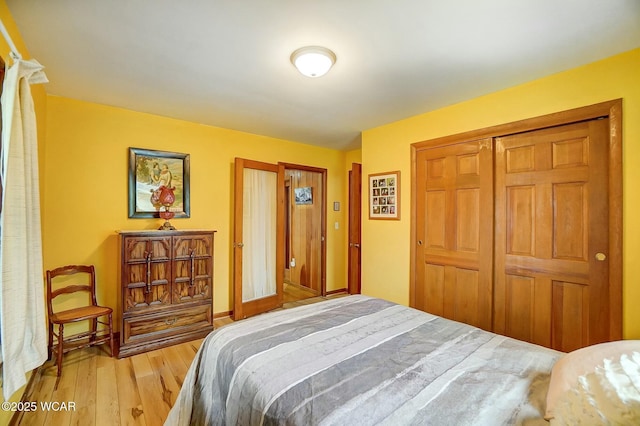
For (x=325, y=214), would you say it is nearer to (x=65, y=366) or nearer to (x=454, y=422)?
(x=65, y=366)

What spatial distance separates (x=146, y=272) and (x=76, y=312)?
0.63 meters

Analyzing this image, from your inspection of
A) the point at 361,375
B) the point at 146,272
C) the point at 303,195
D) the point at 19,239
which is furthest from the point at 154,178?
the point at 361,375

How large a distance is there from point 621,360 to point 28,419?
3.10m

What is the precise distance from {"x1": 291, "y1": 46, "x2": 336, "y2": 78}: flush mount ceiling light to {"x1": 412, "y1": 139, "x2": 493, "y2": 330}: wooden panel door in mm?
1617

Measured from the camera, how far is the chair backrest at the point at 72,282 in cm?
246

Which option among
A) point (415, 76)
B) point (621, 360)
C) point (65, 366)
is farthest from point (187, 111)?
point (621, 360)

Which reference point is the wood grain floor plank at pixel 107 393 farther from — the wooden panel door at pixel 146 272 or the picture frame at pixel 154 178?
the picture frame at pixel 154 178

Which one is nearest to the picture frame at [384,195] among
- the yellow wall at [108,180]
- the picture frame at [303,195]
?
the picture frame at [303,195]

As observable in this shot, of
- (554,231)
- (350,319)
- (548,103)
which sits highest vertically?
(548,103)

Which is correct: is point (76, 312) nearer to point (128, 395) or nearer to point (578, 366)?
point (128, 395)

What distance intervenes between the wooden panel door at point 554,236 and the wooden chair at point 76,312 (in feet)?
12.0

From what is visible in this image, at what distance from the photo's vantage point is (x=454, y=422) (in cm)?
88

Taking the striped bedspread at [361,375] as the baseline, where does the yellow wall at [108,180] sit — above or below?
above

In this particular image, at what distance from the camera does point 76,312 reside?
2.46 m
